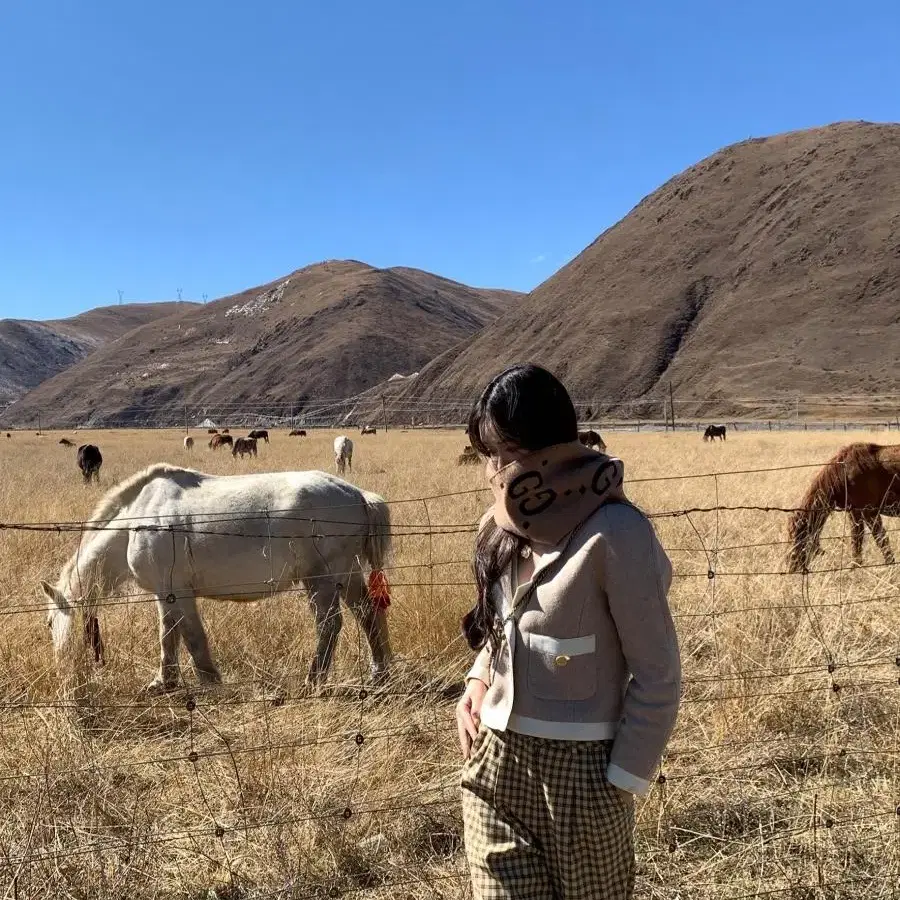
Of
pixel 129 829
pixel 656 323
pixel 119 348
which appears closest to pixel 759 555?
pixel 129 829

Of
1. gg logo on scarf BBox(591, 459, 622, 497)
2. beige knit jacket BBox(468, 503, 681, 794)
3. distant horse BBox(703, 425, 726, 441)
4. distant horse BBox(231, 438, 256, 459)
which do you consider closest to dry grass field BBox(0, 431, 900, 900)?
beige knit jacket BBox(468, 503, 681, 794)

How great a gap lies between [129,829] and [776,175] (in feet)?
382

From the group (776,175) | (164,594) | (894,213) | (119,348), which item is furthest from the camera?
(119,348)

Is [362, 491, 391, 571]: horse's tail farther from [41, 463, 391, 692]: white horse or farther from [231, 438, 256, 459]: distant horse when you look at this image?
[231, 438, 256, 459]: distant horse

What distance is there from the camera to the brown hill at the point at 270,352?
120 metres

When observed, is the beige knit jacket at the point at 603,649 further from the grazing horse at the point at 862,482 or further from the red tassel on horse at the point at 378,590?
the grazing horse at the point at 862,482

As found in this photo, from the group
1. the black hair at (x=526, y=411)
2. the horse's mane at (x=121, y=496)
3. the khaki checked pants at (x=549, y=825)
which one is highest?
the black hair at (x=526, y=411)

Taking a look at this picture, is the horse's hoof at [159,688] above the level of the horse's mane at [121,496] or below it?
below

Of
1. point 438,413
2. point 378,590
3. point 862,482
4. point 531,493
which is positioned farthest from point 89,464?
point 438,413

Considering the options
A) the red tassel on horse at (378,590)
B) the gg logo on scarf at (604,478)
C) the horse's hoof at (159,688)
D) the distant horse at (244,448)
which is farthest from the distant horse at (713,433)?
the gg logo on scarf at (604,478)

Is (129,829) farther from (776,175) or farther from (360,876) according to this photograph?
(776,175)

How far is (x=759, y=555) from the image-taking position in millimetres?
7402

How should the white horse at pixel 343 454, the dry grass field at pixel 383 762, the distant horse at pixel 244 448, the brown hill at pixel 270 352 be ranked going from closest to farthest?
1. the dry grass field at pixel 383 762
2. the white horse at pixel 343 454
3. the distant horse at pixel 244 448
4. the brown hill at pixel 270 352

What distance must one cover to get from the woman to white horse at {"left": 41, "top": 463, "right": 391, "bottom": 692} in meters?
3.10
